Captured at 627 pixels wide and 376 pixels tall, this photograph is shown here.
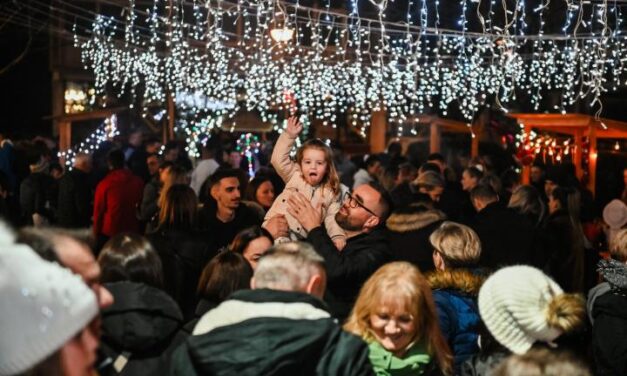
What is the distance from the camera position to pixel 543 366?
11.8 feet

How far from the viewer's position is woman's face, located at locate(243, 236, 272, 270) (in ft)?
20.3

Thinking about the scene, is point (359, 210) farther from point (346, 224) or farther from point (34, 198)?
point (34, 198)

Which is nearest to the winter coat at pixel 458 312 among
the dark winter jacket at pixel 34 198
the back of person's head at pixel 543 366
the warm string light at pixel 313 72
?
the back of person's head at pixel 543 366

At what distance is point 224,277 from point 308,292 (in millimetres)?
1410

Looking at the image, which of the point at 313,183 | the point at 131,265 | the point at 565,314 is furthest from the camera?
the point at 313,183

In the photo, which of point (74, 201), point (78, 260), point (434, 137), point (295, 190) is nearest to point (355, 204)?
point (295, 190)

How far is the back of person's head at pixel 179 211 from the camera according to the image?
25.9 feet

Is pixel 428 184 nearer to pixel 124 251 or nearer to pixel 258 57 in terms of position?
pixel 124 251

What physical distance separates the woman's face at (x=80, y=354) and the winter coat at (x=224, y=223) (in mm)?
5568

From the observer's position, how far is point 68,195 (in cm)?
1306

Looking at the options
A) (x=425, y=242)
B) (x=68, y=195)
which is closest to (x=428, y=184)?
(x=425, y=242)

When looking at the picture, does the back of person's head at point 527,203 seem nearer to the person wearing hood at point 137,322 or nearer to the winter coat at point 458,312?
the winter coat at point 458,312

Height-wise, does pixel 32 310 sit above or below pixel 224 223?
above

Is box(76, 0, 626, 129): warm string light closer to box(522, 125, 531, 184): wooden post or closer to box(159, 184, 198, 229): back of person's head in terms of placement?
box(522, 125, 531, 184): wooden post
